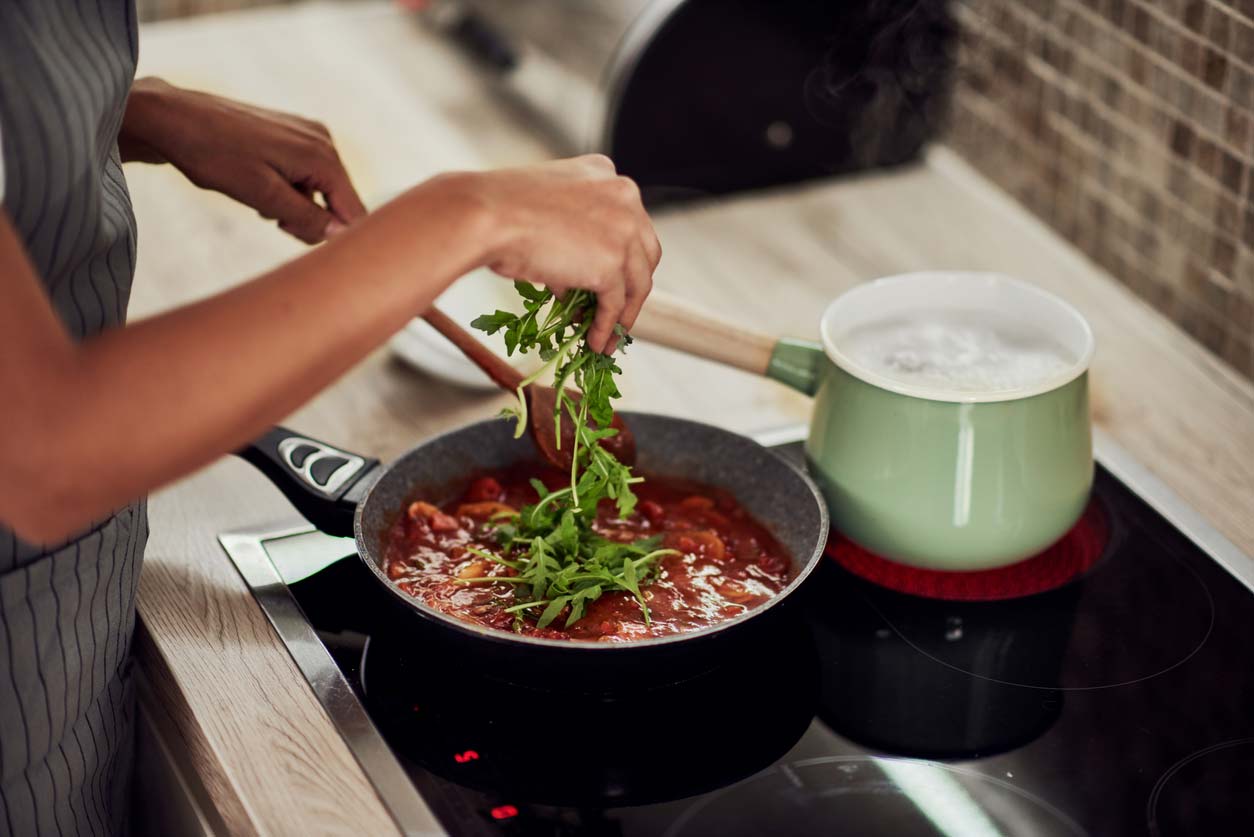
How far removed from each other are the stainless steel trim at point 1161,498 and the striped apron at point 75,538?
1.80 feet

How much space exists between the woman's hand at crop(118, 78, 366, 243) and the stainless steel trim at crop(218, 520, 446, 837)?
0.26m

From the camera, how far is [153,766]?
3.68 feet

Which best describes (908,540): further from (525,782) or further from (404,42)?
(404,42)

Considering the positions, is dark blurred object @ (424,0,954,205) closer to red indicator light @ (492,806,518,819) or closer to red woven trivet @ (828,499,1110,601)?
red woven trivet @ (828,499,1110,601)

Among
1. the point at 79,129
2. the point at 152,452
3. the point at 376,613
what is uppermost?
the point at 79,129

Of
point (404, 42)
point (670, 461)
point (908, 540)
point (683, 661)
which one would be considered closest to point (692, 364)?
point (670, 461)

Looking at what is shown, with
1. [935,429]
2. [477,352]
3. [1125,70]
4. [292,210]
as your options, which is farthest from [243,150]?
[1125,70]

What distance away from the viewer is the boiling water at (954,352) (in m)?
1.08

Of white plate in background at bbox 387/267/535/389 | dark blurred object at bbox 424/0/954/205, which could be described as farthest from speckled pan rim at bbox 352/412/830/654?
dark blurred object at bbox 424/0/954/205

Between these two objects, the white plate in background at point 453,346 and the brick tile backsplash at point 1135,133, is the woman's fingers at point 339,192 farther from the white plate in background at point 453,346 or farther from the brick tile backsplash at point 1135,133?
the brick tile backsplash at point 1135,133

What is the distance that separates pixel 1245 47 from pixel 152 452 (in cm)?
106

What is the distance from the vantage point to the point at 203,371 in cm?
70

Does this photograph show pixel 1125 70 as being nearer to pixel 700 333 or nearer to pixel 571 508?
pixel 700 333

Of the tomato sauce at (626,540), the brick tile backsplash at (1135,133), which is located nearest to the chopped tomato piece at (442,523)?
the tomato sauce at (626,540)
